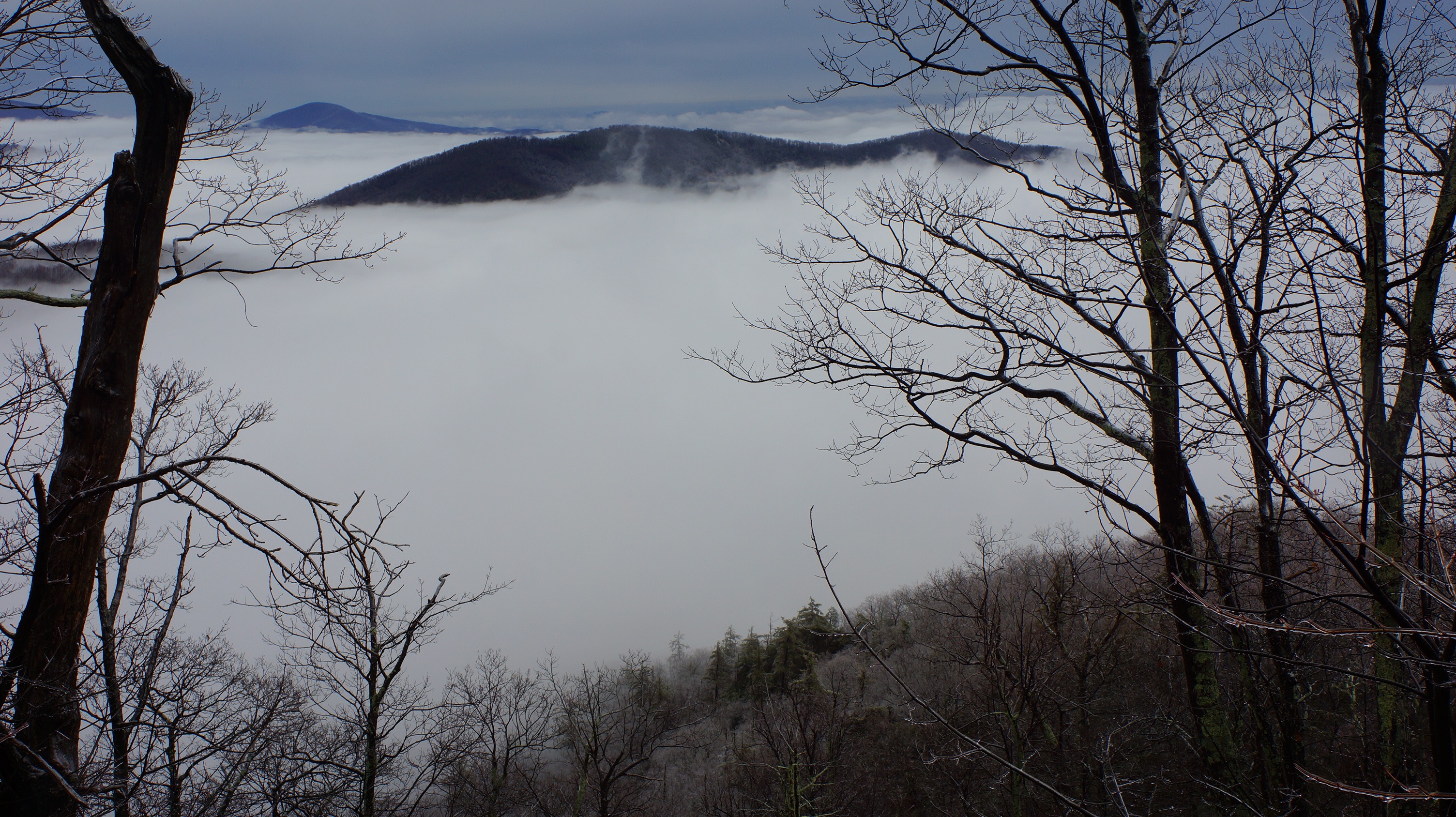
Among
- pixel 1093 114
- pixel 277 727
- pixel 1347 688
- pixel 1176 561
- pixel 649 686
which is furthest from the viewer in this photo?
pixel 649 686

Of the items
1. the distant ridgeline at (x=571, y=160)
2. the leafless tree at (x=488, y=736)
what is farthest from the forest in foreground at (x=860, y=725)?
the distant ridgeline at (x=571, y=160)

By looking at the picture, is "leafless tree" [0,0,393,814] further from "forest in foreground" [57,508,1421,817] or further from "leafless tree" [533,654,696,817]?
"leafless tree" [533,654,696,817]

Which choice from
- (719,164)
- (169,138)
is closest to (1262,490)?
(169,138)

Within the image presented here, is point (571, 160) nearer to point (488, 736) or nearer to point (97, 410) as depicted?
point (488, 736)

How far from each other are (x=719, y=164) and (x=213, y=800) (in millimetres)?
178712

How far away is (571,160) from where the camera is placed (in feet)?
556

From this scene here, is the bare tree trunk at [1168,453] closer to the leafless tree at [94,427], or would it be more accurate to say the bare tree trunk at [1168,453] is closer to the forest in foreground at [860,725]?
the forest in foreground at [860,725]

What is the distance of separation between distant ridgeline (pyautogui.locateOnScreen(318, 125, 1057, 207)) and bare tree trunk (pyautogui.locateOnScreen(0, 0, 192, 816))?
320 feet

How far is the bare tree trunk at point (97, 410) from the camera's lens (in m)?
3.20

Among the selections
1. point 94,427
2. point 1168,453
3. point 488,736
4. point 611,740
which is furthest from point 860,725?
point 94,427

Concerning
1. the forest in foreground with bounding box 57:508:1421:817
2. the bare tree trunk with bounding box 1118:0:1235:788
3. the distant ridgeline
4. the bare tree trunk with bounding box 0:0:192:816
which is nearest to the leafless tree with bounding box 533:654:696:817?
the forest in foreground with bounding box 57:508:1421:817

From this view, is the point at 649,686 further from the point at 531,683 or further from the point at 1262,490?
the point at 1262,490

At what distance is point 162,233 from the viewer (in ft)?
12.1

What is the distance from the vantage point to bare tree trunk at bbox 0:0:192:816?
320cm
